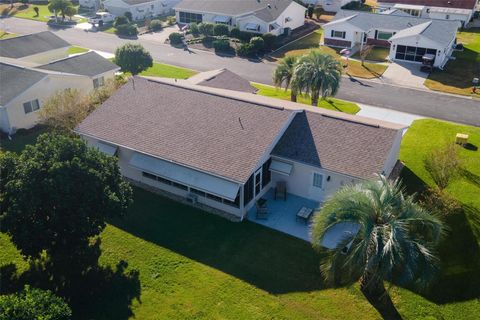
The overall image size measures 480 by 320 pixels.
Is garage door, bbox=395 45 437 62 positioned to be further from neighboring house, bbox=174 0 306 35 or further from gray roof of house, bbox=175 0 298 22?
gray roof of house, bbox=175 0 298 22

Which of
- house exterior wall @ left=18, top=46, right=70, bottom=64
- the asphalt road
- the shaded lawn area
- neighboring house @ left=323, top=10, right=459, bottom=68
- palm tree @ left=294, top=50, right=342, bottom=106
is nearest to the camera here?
the shaded lawn area

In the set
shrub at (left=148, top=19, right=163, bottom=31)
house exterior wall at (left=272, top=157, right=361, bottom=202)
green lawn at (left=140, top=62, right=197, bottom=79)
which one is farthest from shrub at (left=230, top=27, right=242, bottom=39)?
house exterior wall at (left=272, top=157, right=361, bottom=202)

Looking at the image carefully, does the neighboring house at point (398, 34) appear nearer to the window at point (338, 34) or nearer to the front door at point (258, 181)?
the window at point (338, 34)

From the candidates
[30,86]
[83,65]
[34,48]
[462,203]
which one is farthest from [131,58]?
[462,203]

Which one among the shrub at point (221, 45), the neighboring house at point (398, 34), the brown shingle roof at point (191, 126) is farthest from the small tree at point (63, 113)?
the neighboring house at point (398, 34)

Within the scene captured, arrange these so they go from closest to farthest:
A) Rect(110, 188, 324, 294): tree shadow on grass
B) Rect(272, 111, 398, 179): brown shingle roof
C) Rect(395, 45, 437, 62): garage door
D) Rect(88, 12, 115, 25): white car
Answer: Rect(110, 188, 324, 294): tree shadow on grass, Rect(272, 111, 398, 179): brown shingle roof, Rect(395, 45, 437, 62): garage door, Rect(88, 12, 115, 25): white car
